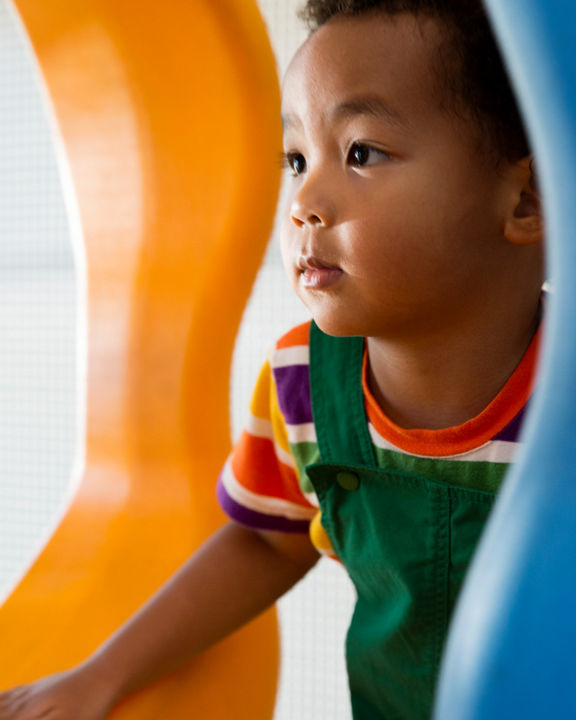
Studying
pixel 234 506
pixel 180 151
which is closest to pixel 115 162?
pixel 180 151

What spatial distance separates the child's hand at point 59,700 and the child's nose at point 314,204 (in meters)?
0.19

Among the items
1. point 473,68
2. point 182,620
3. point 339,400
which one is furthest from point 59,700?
point 473,68

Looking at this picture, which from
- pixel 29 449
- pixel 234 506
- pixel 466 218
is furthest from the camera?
pixel 29 449

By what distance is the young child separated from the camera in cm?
29

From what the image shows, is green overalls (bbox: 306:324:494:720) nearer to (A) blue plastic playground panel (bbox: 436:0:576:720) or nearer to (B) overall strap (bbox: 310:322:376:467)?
(B) overall strap (bbox: 310:322:376:467)

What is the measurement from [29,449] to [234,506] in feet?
3.21

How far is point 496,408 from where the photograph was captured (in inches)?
13.1

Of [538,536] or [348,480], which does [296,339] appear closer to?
[348,480]

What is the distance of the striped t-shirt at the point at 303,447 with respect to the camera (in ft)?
1.09

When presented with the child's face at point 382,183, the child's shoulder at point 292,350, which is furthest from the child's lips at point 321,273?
the child's shoulder at point 292,350

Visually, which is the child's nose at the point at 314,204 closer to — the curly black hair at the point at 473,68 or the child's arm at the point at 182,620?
the curly black hair at the point at 473,68

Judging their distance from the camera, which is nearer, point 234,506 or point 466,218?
point 466,218

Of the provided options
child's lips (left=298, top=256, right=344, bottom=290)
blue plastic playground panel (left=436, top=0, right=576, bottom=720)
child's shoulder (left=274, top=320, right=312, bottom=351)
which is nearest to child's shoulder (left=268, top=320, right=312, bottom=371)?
child's shoulder (left=274, top=320, right=312, bottom=351)

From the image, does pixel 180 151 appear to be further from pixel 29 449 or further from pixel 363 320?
pixel 29 449
